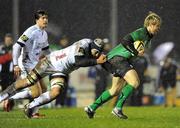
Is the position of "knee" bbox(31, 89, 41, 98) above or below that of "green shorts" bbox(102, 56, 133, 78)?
below

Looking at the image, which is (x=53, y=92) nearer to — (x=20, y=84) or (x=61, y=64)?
(x=61, y=64)

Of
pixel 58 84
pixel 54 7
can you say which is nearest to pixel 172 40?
pixel 54 7

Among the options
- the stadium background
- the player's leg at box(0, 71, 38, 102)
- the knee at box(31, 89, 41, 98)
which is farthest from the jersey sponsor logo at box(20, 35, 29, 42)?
the stadium background

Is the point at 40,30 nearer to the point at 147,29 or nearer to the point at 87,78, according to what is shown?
the point at 147,29

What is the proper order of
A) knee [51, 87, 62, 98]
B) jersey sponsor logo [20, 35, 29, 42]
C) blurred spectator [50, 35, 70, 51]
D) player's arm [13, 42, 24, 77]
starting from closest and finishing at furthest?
knee [51, 87, 62, 98]
player's arm [13, 42, 24, 77]
jersey sponsor logo [20, 35, 29, 42]
blurred spectator [50, 35, 70, 51]

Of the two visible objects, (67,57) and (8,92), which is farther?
(8,92)

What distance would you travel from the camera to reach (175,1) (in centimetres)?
2356

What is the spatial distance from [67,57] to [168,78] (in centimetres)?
1186

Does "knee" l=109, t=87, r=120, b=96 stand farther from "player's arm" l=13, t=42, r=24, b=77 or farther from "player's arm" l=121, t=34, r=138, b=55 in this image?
"player's arm" l=13, t=42, r=24, b=77

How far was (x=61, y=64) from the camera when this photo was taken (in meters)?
14.6

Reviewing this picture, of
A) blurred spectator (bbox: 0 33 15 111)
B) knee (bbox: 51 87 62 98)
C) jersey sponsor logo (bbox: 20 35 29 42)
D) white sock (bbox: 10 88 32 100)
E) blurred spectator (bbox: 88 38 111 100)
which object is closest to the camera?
knee (bbox: 51 87 62 98)

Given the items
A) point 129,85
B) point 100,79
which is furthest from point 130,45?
point 100,79

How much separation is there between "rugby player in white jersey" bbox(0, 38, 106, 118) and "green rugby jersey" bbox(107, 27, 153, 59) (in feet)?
2.88

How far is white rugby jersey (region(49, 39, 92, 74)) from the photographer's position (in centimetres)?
1436
